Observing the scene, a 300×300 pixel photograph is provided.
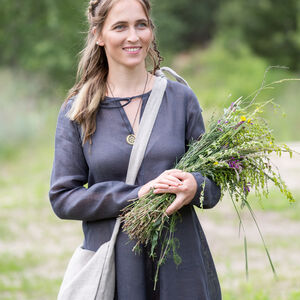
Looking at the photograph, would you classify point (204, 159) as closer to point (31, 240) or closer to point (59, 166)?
point (59, 166)

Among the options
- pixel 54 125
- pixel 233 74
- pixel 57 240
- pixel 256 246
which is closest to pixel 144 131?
pixel 256 246

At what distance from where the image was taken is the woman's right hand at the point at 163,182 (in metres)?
2.30

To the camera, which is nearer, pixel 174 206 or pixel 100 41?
pixel 174 206

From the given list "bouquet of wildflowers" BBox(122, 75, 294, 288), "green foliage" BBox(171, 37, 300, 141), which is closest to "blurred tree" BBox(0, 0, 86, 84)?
"green foliage" BBox(171, 37, 300, 141)

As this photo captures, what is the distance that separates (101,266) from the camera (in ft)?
7.89

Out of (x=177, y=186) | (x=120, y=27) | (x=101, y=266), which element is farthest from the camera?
(x=120, y=27)

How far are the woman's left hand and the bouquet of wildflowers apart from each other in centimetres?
3

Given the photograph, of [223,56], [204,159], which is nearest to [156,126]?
[204,159]

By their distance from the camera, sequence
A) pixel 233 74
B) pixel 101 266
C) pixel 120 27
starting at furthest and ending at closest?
pixel 233 74, pixel 120 27, pixel 101 266

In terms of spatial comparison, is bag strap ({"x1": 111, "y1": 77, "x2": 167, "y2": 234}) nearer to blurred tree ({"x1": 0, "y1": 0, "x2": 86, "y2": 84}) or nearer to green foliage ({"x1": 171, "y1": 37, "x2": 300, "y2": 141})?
green foliage ({"x1": 171, "y1": 37, "x2": 300, "y2": 141})

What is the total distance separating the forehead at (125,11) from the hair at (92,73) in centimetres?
2

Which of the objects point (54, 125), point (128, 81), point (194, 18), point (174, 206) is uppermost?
point (194, 18)

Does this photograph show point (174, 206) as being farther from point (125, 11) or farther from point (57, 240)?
point (57, 240)

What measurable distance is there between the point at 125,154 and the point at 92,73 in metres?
0.47
